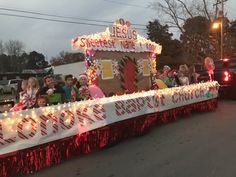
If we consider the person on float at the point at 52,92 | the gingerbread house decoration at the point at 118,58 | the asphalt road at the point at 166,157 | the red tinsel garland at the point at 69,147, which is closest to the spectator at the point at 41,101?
the person on float at the point at 52,92

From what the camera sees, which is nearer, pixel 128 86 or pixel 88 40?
pixel 88 40

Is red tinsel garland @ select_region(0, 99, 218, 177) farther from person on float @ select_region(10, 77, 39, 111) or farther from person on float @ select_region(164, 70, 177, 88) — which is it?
person on float @ select_region(164, 70, 177, 88)

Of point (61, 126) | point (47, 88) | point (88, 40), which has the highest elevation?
point (88, 40)

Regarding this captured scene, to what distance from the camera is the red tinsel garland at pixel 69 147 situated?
609 cm

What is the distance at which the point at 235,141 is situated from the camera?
7766mm

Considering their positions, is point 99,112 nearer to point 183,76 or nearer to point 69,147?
point 69,147

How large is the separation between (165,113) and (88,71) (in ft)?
12.0

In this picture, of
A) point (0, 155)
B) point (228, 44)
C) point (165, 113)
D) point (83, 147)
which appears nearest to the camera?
point (0, 155)

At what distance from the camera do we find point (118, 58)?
14.5 m

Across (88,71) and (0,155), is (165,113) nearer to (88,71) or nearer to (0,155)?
(88,71)

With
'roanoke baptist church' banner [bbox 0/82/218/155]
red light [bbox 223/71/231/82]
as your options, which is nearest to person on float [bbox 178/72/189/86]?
'roanoke baptist church' banner [bbox 0/82/218/155]

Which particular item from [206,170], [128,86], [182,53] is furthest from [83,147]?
[182,53]

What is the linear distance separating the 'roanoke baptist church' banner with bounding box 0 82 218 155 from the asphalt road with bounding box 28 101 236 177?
1.81 feet

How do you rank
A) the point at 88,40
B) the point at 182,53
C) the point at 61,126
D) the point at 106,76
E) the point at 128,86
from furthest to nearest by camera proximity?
1. the point at 182,53
2. the point at 128,86
3. the point at 106,76
4. the point at 88,40
5. the point at 61,126
